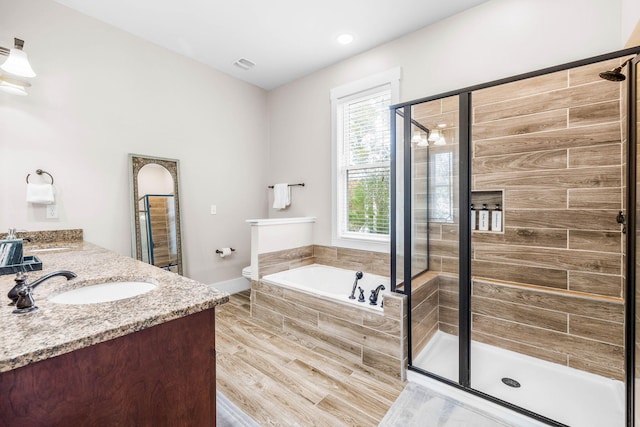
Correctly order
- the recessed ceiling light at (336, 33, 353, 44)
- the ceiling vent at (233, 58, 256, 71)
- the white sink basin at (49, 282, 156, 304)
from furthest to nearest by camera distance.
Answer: the ceiling vent at (233, 58, 256, 71)
the recessed ceiling light at (336, 33, 353, 44)
the white sink basin at (49, 282, 156, 304)

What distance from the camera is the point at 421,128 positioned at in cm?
224

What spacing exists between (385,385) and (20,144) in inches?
129

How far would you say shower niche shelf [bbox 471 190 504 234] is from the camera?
7.70 ft

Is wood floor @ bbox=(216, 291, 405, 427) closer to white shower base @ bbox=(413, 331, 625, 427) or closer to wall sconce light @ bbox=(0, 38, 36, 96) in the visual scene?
white shower base @ bbox=(413, 331, 625, 427)

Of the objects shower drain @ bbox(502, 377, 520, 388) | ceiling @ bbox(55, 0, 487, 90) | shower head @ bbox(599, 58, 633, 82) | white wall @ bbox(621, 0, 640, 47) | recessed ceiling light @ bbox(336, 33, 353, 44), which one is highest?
ceiling @ bbox(55, 0, 487, 90)

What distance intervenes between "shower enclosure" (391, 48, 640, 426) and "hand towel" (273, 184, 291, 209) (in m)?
1.88

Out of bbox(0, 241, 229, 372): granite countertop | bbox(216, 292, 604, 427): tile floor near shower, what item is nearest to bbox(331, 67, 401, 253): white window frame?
bbox(216, 292, 604, 427): tile floor near shower

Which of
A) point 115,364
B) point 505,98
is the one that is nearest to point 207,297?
point 115,364

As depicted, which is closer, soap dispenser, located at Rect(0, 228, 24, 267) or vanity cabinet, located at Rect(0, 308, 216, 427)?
vanity cabinet, located at Rect(0, 308, 216, 427)

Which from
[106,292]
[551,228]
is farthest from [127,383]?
[551,228]

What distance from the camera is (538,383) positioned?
1.90 m

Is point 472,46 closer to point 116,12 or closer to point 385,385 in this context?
point 385,385

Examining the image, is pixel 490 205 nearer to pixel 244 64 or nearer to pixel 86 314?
pixel 86 314

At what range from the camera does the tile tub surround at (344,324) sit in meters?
1.96
